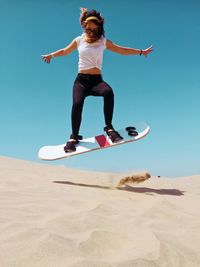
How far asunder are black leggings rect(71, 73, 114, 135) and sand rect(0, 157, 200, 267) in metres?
1.94

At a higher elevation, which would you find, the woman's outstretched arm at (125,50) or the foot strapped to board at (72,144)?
the woman's outstretched arm at (125,50)

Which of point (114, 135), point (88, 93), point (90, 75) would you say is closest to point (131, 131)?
point (114, 135)

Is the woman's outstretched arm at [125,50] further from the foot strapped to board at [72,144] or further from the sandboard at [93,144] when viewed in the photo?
the foot strapped to board at [72,144]

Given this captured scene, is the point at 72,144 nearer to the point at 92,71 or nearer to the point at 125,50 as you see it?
the point at 92,71

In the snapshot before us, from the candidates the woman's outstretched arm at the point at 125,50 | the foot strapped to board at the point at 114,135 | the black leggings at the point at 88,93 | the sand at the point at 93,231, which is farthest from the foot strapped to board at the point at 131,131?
the sand at the point at 93,231

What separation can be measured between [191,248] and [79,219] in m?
0.92

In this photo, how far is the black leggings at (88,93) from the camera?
5.59 meters

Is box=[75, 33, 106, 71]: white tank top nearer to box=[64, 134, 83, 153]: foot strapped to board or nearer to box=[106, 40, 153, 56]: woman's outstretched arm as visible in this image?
box=[106, 40, 153, 56]: woman's outstretched arm

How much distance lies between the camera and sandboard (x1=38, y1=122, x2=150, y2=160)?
222 inches

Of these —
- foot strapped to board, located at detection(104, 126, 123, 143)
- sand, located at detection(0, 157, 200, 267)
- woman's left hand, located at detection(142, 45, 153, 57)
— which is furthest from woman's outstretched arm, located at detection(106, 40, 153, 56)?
sand, located at detection(0, 157, 200, 267)

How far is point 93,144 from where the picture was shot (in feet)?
19.0

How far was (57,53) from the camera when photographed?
6148 mm

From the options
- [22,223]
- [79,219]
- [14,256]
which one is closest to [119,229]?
[79,219]

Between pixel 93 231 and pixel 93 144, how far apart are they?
3.27 meters
